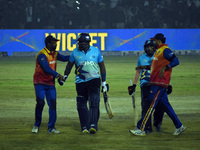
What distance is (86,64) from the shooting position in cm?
805

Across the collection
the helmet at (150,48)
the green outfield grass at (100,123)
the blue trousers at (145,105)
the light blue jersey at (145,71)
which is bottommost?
the green outfield grass at (100,123)

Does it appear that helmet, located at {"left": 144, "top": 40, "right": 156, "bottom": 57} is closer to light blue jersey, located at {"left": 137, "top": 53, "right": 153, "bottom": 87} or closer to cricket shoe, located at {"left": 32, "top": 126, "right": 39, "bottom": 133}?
light blue jersey, located at {"left": 137, "top": 53, "right": 153, "bottom": 87}

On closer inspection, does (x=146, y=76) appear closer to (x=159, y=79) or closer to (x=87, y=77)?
(x=159, y=79)

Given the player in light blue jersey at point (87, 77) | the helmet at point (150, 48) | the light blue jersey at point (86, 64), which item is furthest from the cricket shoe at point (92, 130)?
the helmet at point (150, 48)

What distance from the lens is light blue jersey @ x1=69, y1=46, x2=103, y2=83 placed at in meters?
8.05

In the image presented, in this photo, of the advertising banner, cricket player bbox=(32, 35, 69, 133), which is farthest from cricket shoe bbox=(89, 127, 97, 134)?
the advertising banner

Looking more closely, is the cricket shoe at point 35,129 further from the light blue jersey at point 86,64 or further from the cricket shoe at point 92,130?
the light blue jersey at point 86,64

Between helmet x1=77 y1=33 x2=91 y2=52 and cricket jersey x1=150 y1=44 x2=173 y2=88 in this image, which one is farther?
helmet x1=77 y1=33 x2=91 y2=52

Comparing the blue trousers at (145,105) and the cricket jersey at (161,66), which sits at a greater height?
the cricket jersey at (161,66)

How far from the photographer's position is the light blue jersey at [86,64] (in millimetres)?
8047

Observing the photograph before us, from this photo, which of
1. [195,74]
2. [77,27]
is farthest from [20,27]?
[195,74]

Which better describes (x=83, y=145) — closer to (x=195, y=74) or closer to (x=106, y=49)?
(x=195, y=74)

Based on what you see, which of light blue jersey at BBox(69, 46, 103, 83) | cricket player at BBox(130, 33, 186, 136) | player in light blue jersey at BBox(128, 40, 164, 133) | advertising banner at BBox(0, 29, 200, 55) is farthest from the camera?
advertising banner at BBox(0, 29, 200, 55)

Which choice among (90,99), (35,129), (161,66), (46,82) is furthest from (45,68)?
(161,66)
